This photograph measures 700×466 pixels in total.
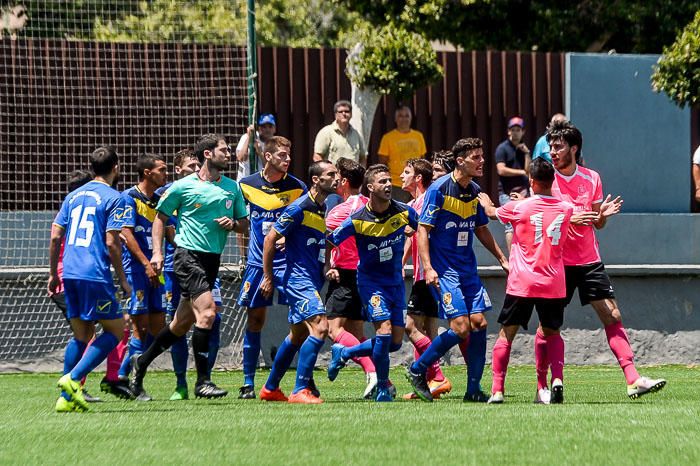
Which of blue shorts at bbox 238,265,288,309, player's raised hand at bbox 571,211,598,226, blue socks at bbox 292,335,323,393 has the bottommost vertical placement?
blue socks at bbox 292,335,323,393

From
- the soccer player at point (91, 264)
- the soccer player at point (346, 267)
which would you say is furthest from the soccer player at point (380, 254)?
the soccer player at point (91, 264)

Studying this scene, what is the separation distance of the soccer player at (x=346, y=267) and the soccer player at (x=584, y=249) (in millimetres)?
2114

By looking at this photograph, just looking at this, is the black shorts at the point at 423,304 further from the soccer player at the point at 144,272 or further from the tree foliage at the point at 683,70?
the tree foliage at the point at 683,70

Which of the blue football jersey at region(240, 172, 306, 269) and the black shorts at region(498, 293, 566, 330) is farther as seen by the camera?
the blue football jersey at region(240, 172, 306, 269)

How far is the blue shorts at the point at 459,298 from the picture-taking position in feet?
38.2

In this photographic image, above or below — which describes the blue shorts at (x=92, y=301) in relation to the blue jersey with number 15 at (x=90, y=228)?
below

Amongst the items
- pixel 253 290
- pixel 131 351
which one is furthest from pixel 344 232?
pixel 131 351

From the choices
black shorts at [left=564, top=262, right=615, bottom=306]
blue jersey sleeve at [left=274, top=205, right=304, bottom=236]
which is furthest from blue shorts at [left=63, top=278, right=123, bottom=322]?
black shorts at [left=564, top=262, right=615, bottom=306]

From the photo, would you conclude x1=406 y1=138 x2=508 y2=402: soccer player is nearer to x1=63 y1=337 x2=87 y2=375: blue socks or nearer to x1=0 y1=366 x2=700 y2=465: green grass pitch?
x1=0 y1=366 x2=700 y2=465: green grass pitch

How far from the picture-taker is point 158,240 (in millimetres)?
11961

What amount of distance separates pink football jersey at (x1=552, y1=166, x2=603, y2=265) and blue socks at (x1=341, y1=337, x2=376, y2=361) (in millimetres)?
1888

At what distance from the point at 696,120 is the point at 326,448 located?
1225 cm

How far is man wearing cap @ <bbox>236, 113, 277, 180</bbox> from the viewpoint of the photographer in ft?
53.3

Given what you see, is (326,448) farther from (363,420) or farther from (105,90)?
(105,90)
